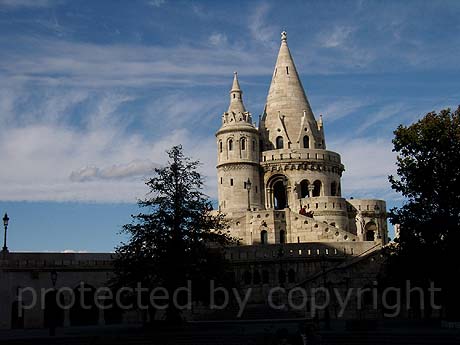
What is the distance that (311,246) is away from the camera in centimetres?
→ 5200

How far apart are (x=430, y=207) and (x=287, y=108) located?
38.4m

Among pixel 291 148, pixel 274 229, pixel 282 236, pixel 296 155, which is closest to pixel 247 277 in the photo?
pixel 274 229

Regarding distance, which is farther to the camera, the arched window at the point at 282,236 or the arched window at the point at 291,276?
the arched window at the point at 282,236

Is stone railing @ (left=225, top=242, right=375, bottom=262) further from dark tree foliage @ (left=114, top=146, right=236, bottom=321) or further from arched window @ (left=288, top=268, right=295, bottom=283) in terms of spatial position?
dark tree foliage @ (left=114, top=146, right=236, bottom=321)

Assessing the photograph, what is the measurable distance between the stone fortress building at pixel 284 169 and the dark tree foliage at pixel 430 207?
23.7 metres

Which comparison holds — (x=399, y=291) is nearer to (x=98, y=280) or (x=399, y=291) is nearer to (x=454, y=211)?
(x=454, y=211)

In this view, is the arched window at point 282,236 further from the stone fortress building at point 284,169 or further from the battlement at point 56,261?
the battlement at point 56,261

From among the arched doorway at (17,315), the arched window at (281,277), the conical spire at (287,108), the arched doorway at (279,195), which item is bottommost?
the arched doorway at (17,315)

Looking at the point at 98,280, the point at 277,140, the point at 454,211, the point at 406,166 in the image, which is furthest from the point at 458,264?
the point at 277,140

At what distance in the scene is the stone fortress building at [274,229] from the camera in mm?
47344

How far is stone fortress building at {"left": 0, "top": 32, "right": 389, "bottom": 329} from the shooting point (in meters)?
47.3

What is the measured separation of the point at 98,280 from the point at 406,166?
76.6 feet

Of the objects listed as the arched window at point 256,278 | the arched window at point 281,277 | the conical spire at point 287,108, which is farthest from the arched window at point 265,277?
the conical spire at point 287,108

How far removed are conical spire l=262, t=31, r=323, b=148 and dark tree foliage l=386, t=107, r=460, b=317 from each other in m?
33.3
